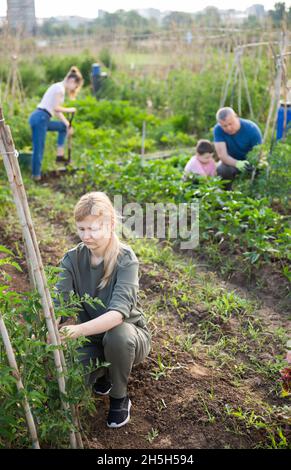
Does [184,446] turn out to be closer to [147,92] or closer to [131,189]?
[131,189]

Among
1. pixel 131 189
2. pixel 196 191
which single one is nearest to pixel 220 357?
pixel 196 191

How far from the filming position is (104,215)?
106 inches

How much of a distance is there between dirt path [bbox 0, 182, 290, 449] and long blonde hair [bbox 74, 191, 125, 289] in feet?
2.21

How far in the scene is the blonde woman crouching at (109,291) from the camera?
2.57m

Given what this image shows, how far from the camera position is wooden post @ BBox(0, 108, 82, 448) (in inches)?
74.7

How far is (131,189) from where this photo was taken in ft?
19.0

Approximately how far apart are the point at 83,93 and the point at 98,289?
32.7 ft

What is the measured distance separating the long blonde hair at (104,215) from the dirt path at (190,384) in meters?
0.67

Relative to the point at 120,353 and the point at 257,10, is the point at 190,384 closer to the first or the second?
the point at 120,353

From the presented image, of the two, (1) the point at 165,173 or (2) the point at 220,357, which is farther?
(1) the point at 165,173

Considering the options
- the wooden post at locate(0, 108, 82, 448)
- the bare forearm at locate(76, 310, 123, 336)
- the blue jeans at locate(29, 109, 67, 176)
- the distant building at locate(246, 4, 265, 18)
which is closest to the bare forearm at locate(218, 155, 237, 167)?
the blue jeans at locate(29, 109, 67, 176)

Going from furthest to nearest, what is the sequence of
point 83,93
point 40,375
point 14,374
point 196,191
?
1. point 83,93
2. point 196,191
3. point 40,375
4. point 14,374
